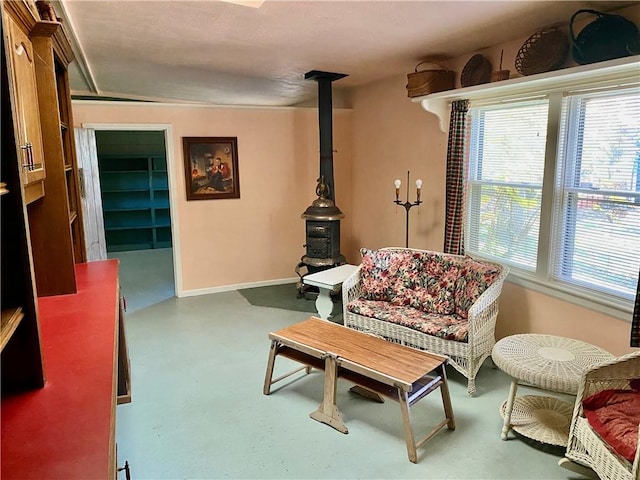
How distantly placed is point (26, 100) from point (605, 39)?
3002 mm

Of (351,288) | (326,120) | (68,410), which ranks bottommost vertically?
(351,288)

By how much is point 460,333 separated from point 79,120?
Result: 4226 mm

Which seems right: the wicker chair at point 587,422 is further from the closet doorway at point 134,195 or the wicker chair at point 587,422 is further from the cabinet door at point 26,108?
the closet doorway at point 134,195

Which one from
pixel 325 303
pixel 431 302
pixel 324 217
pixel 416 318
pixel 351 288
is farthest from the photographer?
pixel 324 217

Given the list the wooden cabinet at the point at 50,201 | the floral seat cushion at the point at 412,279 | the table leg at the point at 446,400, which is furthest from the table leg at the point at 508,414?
the wooden cabinet at the point at 50,201

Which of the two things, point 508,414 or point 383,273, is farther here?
point 383,273

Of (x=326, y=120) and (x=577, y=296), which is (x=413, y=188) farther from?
(x=577, y=296)

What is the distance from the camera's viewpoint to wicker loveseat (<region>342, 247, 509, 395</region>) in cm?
311

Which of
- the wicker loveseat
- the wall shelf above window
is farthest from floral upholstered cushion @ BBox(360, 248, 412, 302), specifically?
the wall shelf above window

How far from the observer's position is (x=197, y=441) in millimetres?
2594

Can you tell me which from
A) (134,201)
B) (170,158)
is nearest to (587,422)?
(170,158)

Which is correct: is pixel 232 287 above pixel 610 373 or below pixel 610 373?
below

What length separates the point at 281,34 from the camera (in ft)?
10.6

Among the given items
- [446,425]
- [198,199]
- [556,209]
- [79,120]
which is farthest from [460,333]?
[79,120]
